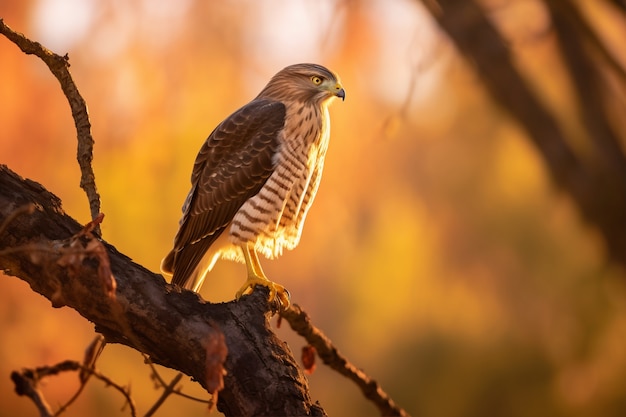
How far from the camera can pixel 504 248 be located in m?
12.0

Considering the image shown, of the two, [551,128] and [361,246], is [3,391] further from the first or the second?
[551,128]

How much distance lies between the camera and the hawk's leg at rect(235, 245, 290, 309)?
335cm

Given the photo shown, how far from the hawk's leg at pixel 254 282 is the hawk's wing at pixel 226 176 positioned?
18cm

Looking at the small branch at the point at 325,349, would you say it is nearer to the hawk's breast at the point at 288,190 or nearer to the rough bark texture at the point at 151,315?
the hawk's breast at the point at 288,190

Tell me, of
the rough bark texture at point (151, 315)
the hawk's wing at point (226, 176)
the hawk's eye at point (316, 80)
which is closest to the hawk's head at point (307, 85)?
the hawk's eye at point (316, 80)

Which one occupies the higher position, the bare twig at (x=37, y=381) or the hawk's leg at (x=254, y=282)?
the hawk's leg at (x=254, y=282)

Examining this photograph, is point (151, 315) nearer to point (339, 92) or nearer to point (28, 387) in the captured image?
point (28, 387)

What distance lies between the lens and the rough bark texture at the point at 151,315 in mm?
2359

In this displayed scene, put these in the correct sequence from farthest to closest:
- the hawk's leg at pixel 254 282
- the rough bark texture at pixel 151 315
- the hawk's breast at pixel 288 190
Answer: the hawk's breast at pixel 288 190, the hawk's leg at pixel 254 282, the rough bark texture at pixel 151 315

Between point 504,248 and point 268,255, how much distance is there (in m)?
8.75

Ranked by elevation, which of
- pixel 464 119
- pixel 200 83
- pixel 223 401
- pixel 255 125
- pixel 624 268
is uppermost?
pixel 464 119

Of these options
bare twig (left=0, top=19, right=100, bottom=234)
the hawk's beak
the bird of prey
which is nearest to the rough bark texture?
bare twig (left=0, top=19, right=100, bottom=234)

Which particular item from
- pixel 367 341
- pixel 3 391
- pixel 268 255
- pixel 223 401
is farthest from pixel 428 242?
pixel 223 401

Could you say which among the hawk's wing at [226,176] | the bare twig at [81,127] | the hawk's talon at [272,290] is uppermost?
the hawk's wing at [226,176]
